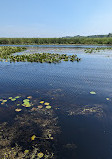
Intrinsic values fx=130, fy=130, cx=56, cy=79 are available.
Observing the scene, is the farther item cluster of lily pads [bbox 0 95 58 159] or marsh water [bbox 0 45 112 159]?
marsh water [bbox 0 45 112 159]

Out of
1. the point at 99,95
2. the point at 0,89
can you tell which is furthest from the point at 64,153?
the point at 0,89

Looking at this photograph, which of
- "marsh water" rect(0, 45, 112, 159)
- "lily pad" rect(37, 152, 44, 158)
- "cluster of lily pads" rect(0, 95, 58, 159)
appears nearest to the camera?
"lily pad" rect(37, 152, 44, 158)

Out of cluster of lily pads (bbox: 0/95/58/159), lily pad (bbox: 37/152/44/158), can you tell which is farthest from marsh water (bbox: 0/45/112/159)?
lily pad (bbox: 37/152/44/158)

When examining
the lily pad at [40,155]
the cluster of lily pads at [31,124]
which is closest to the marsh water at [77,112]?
the cluster of lily pads at [31,124]

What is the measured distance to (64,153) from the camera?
134 inches

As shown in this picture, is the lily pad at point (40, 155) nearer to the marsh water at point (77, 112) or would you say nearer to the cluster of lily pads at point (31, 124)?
the cluster of lily pads at point (31, 124)

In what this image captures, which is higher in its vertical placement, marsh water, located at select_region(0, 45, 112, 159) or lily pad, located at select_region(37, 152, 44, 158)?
marsh water, located at select_region(0, 45, 112, 159)

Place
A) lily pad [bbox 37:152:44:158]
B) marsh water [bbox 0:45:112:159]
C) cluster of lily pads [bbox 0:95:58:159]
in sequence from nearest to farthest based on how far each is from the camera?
1. lily pad [bbox 37:152:44:158]
2. cluster of lily pads [bbox 0:95:58:159]
3. marsh water [bbox 0:45:112:159]

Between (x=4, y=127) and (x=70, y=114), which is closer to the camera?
(x=4, y=127)

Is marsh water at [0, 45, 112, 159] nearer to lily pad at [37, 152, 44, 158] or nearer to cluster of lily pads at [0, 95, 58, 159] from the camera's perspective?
cluster of lily pads at [0, 95, 58, 159]

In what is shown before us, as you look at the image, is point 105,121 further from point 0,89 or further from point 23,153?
point 0,89

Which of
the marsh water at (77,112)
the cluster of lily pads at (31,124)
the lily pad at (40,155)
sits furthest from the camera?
the marsh water at (77,112)

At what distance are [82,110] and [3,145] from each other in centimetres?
316

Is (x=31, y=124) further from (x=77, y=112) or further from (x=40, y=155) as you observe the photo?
(x=77, y=112)
